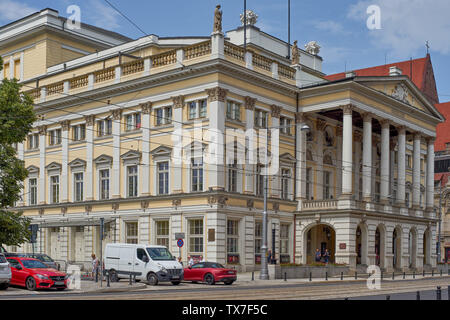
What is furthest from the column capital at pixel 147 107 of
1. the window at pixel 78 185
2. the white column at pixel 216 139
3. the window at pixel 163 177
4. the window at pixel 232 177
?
the window at pixel 78 185

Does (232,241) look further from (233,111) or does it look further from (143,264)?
(143,264)

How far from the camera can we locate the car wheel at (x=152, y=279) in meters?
37.9

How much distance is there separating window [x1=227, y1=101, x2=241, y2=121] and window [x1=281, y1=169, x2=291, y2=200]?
269 inches

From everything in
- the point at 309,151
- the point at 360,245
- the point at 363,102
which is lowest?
the point at 360,245

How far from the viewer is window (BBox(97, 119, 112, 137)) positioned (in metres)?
56.8

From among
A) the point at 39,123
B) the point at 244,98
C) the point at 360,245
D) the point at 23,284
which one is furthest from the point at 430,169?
the point at 23,284

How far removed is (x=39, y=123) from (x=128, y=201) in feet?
46.3

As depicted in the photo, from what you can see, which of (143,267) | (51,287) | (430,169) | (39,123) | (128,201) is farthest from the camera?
(430,169)

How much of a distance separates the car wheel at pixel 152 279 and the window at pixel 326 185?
25.3 meters

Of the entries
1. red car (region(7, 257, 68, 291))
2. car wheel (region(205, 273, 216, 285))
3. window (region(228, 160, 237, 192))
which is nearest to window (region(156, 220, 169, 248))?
window (region(228, 160, 237, 192))

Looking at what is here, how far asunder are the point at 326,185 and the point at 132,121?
17584 millimetres

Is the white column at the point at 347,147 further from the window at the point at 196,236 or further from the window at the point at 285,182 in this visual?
the window at the point at 196,236

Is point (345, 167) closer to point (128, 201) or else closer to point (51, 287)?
point (128, 201)

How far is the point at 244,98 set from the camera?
51.2 meters
